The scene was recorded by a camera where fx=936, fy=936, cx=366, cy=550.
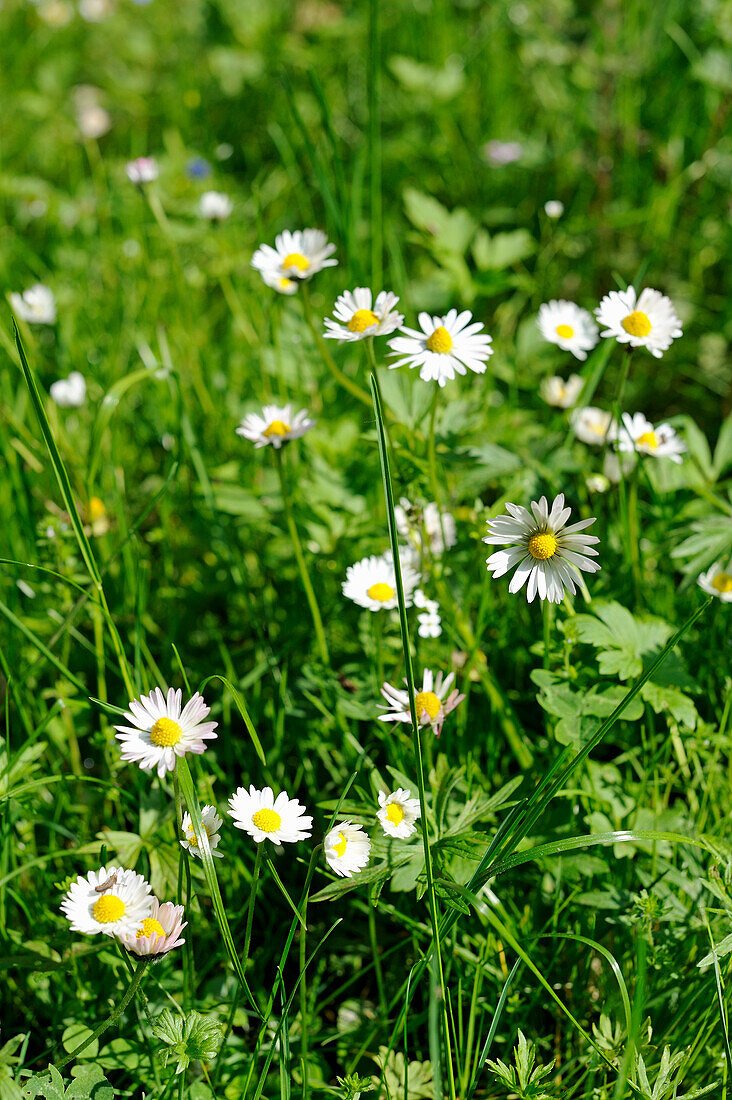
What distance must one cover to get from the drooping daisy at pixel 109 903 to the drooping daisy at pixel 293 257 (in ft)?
3.79

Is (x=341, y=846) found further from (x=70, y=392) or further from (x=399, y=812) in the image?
(x=70, y=392)

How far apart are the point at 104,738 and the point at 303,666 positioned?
38 cm

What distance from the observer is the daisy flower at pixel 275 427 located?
169 cm

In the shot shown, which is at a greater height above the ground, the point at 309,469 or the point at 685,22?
the point at 685,22

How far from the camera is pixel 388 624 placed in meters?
1.83

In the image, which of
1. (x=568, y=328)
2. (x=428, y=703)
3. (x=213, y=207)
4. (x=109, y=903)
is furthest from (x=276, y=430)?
(x=213, y=207)

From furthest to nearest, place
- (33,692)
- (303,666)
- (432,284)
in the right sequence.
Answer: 1. (432,284)
2. (33,692)
3. (303,666)

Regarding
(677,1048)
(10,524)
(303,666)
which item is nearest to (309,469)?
(303,666)

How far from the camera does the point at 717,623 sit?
178cm

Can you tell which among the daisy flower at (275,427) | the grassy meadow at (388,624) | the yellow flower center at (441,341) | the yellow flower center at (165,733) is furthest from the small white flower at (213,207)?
the yellow flower center at (165,733)

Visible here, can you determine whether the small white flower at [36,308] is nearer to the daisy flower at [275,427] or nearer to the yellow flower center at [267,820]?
the daisy flower at [275,427]

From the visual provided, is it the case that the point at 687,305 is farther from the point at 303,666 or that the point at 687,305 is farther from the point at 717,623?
the point at 303,666

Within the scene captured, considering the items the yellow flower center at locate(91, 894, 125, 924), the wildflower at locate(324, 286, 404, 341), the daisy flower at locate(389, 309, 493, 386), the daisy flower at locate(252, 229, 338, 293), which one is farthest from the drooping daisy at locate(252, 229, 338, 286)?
the yellow flower center at locate(91, 894, 125, 924)

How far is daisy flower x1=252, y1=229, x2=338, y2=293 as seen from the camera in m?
1.87
